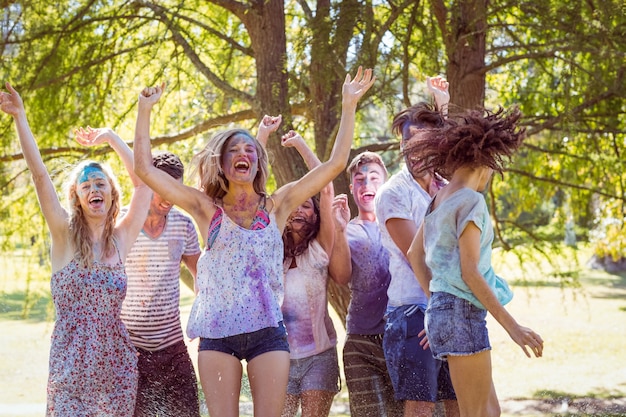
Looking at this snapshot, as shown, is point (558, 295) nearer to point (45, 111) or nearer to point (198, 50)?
point (198, 50)

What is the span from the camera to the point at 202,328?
12.3 feet

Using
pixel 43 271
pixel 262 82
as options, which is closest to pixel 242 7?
pixel 262 82

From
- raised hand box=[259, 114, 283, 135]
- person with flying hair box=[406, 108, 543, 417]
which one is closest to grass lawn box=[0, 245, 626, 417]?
raised hand box=[259, 114, 283, 135]

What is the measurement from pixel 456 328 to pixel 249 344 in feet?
2.66

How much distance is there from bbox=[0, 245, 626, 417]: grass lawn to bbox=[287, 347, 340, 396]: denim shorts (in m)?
2.39

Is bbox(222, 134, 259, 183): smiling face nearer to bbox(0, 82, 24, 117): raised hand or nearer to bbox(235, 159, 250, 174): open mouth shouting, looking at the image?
bbox(235, 159, 250, 174): open mouth shouting

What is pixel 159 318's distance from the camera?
4426 mm

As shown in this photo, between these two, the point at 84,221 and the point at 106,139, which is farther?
the point at 106,139

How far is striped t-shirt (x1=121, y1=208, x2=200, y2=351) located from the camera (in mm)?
4402

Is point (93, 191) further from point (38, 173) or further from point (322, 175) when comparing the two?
point (322, 175)

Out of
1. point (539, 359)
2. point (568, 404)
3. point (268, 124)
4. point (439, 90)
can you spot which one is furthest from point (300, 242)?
point (539, 359)

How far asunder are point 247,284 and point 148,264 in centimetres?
91

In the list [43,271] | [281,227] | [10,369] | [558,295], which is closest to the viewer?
[281,227]

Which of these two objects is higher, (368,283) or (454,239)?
(454,239)
